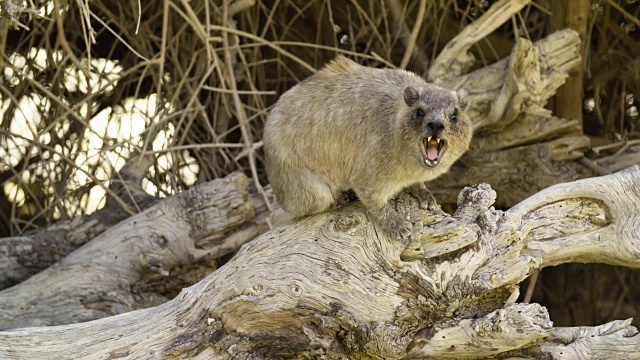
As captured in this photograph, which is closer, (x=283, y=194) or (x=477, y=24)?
(x=283, y=194)

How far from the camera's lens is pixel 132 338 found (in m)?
3.74

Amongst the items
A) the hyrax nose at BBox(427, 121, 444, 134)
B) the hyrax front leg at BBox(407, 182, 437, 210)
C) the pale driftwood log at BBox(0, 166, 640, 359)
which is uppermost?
the hyrax nose at BBox(427, 121, 444, 134)

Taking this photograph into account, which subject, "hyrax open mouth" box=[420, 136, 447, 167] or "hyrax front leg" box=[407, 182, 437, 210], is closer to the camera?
"hyrax open mouth" box=[420, 136, 447, 167]

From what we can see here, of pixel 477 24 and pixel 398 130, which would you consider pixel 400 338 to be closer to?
pixel 398 130

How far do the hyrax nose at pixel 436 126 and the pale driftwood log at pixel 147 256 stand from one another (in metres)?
1.74

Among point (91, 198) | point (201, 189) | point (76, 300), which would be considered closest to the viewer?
point (76, 300)

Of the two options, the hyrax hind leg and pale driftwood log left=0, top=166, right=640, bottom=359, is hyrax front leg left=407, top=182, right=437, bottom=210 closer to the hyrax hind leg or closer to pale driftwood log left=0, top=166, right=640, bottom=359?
pale driftwood log left=0, top=166, right=640, bottom=359

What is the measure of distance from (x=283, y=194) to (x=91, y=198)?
2.65 metres

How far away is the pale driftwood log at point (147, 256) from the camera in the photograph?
15.7 feet

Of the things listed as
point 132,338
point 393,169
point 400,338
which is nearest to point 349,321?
point 400,338

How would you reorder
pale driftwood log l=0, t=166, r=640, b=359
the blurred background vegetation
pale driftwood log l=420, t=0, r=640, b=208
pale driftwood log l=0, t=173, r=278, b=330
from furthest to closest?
1. the blurred background vegetation
2. pale driftwood log l=420, t=0, r=640, b=208
3. pale driftwood log l=0, t=173, r=278, b=330
4. pale driftwood log l=0, t=166, r=640, b=359

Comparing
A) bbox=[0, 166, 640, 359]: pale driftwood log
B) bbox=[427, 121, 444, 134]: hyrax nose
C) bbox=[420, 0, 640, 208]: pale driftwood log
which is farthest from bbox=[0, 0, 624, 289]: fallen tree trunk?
bbox=[427, 121, 444, 134]: hyrax nose

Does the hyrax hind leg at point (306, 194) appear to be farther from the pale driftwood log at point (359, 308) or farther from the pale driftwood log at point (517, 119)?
the pale driftwood log at point (517, 119)

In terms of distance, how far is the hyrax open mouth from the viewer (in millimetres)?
3703
